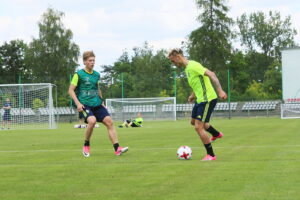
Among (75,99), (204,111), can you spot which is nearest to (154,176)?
(204,111)

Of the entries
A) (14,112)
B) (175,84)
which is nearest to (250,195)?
(14,112)

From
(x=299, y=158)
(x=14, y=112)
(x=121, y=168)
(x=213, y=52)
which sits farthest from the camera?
(x=213, y=52)

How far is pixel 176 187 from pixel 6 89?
2863 centimetres

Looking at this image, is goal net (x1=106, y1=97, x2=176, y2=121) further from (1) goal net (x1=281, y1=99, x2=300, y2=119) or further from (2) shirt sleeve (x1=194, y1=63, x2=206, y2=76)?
(2) shirt sleeve (x1=194, y1=63, x2=206, y2=76)

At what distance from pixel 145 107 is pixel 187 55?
2472 cm

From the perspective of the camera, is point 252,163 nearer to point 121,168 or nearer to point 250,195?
point 121,168

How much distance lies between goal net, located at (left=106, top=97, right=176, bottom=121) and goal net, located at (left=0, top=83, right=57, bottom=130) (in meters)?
8.26

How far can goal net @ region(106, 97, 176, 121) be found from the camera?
40.7 meters

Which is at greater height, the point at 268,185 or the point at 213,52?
the point at 213,52

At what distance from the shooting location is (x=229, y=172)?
7398 millimetres

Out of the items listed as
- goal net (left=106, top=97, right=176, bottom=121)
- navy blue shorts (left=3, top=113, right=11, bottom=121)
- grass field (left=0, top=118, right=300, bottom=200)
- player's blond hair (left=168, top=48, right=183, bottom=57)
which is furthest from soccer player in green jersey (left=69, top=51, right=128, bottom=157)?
goal net (left=106, top=97, right=176, bottom=121)

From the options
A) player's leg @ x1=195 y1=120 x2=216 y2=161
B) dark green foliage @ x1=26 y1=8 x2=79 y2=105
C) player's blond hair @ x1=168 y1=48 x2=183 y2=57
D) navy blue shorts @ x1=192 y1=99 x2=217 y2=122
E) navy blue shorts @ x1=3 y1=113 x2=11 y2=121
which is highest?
dark green foliage @ x1=26 y1=8 x2=79 y2=105

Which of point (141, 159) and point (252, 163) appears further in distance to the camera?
point (141, 159)

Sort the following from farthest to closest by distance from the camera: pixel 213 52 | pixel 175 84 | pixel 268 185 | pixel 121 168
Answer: pixel 213 52
pixel 175 84
pixel 121 168
pixel 268 185
